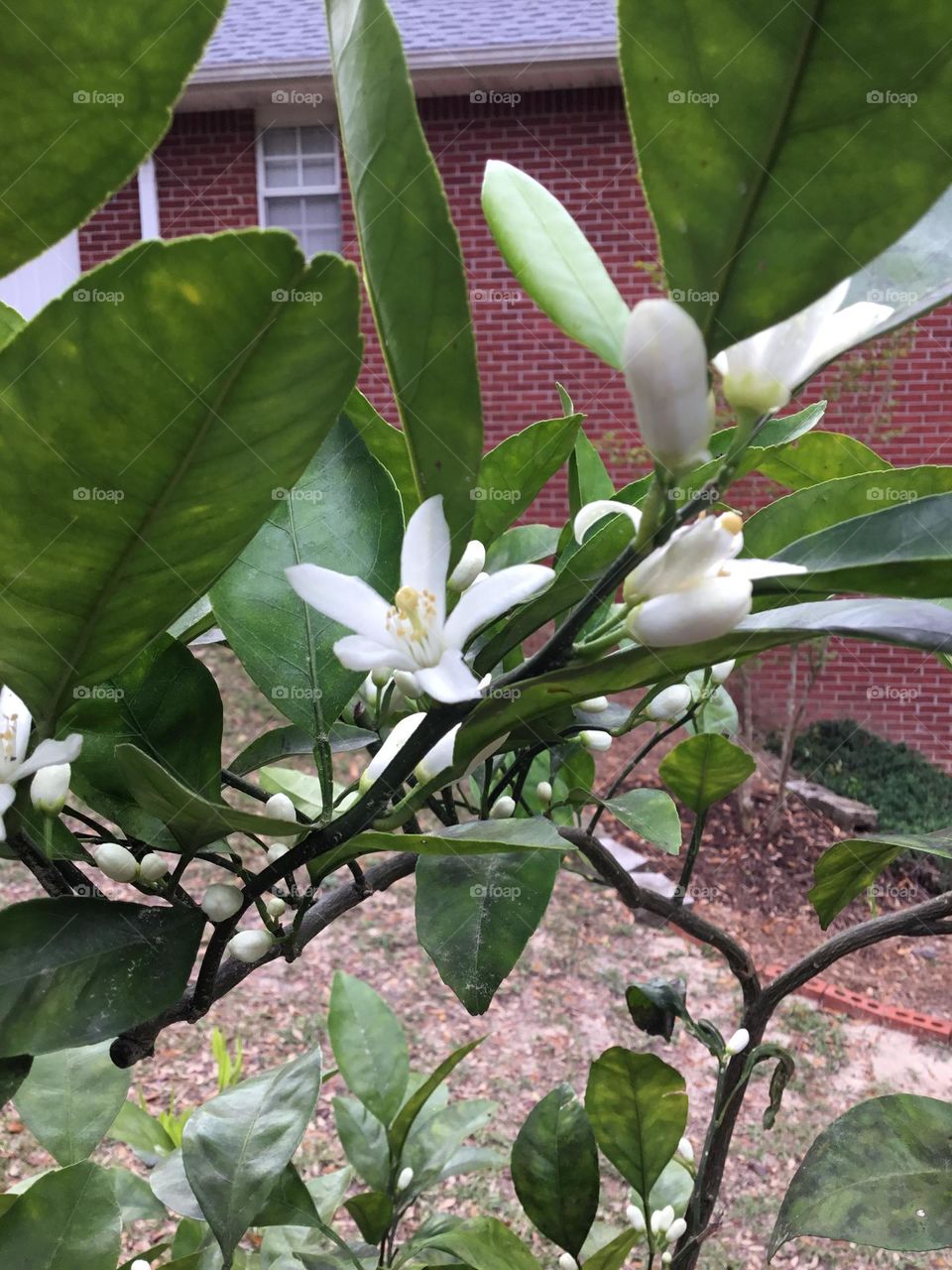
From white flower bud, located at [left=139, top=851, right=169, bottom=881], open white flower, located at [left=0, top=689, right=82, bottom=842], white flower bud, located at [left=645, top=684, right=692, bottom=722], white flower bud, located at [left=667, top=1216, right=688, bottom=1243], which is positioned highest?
open white flower, located at [left=0, top=689, right=82, bottom=842]

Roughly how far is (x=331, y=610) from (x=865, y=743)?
4.44 metres

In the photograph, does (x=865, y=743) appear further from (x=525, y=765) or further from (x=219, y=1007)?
(x=525, y=765)

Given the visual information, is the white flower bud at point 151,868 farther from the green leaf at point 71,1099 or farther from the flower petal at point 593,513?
the green leaf at point 71,1099

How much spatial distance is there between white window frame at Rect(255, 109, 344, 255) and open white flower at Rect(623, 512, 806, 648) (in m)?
5.10

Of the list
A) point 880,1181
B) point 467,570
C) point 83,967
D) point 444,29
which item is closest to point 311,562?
point 467,570

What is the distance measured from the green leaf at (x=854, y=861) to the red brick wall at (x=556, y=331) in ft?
12.8

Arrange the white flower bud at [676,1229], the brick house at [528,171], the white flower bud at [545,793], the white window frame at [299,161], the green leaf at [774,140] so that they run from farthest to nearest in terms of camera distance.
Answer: the white window frame at [299,161] → the brick house at [528,171] → the white flower bud at [676,1229] → the white flower bud at [545,793] → the green leaf at [774,140]

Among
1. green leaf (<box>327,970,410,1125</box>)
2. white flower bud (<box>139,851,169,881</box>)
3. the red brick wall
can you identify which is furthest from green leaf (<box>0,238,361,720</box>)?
the red brick wall

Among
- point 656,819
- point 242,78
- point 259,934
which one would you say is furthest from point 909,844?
point 242,78

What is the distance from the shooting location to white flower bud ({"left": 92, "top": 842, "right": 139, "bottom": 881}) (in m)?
0.38

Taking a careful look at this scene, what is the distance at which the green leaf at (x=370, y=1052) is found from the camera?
2.86ft

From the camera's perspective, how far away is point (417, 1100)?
78 cm

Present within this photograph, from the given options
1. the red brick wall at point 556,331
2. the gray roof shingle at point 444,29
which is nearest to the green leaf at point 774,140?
the red brick wall at point 556,331

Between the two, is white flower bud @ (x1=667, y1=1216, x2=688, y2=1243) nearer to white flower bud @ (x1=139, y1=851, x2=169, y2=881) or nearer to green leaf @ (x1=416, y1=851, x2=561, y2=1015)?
green leaf @ (x1=416, y1=851, x2=561, y2=1015)
